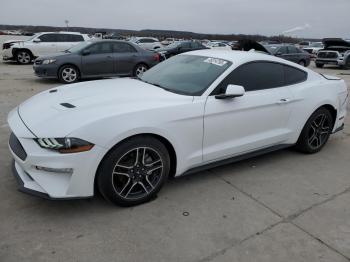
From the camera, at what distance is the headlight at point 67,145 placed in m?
2.95

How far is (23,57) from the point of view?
55.8 ft

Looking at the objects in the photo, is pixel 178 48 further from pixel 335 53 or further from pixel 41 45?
pixel 335 53

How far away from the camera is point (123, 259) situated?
267 centimetres

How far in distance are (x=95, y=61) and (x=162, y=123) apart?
8.65m

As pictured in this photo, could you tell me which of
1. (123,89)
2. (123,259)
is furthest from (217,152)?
(123,259)

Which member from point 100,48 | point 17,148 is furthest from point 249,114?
point 100,48

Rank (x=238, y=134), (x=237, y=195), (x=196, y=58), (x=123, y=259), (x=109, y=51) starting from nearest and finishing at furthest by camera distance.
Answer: (x=123, y=259)
(x=237, y=195)
(x=238, y=134)
(x=196, y=58)
(x=109, y=51)

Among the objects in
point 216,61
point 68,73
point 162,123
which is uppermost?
point 216,61

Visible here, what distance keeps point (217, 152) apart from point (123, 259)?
1.65 m

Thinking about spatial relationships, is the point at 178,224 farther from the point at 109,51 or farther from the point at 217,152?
the point at 109,51

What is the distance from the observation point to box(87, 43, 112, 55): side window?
11422mm

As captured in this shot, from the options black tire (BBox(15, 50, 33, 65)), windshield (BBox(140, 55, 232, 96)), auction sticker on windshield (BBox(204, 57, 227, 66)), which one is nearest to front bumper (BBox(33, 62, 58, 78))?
black tire (BBox(15, 50, 33, 65))

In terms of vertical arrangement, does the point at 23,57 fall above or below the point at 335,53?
below

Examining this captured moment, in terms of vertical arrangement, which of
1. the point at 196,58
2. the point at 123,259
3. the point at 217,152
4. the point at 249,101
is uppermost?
the point at 196,58
